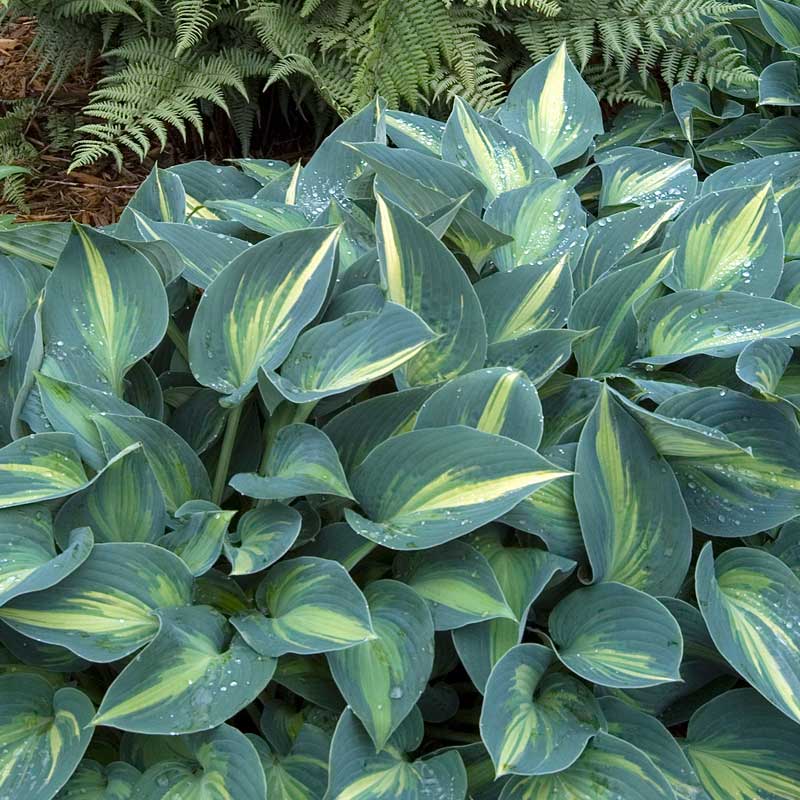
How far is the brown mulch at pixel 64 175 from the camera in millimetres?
3082

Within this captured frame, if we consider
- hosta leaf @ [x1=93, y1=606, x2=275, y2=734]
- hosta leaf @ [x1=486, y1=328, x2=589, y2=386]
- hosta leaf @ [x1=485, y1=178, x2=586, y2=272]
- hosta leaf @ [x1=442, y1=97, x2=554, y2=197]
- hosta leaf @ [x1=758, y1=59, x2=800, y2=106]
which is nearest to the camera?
hosta leaf @ [x1=93, y1=606, x2=275, y2=734]

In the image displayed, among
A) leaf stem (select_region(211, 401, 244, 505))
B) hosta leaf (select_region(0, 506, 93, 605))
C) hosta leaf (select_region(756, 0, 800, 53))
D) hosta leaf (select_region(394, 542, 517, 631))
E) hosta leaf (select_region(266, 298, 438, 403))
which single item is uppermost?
hosta leaf (select_region(756, 0, 800, 53))

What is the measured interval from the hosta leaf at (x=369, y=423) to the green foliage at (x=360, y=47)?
5.69 ft

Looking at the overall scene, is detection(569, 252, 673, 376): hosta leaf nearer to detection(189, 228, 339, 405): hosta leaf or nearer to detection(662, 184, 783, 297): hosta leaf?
detection(662, 184, 783, 297): hosta leaf

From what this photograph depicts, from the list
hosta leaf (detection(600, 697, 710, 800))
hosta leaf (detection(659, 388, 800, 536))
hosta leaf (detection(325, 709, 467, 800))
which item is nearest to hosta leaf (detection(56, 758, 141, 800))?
hosta leaf (detection(325, 709, 467, 800))

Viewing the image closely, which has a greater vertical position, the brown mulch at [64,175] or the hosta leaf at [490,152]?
the hosta leaf at [490,152]

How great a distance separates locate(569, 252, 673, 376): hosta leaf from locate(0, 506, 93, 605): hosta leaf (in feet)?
2.67

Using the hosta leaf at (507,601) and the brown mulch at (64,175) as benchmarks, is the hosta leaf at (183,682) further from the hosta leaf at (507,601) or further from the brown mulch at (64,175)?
the brown mulch at (64,175)

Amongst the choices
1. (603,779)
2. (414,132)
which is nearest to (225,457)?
(603,779)

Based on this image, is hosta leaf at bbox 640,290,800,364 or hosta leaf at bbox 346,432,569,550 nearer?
hosta leaf at bbox 346,432,569,550

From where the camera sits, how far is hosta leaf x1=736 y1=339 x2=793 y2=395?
4.10ft

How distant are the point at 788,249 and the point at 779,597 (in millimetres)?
779

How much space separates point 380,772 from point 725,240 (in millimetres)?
1036

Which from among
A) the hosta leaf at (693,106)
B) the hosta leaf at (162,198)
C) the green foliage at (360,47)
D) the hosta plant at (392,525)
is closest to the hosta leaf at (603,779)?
the hosta plant at (392,525)
